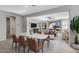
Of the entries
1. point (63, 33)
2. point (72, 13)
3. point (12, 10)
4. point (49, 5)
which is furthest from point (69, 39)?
point (12, 10)

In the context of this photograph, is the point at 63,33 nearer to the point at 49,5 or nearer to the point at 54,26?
the point at 54,26

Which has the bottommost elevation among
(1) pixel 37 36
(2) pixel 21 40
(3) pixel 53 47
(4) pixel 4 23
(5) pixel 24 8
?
(3) pixel 53 47

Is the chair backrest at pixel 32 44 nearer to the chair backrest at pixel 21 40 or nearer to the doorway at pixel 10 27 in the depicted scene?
the chair backrest at pixel 21 40

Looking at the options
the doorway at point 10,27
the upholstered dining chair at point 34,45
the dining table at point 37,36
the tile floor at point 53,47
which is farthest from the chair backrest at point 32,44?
the doorway at point 10,27

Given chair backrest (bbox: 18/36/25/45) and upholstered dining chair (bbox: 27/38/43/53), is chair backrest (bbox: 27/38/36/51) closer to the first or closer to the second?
upholstered dining chair (bbox: 27/38/43/53)

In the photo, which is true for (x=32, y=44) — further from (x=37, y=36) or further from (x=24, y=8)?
(x=24, y=8)

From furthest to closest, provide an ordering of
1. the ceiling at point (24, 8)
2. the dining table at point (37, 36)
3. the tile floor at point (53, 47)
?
the dining table at point (37, 36) < the tile floor at point (53, 47) < the ceiling at point (24, 8)

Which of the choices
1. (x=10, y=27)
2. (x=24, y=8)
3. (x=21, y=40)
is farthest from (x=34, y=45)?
(x=24, y=8)

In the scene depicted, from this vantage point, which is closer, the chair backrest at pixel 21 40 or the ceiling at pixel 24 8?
the ceiling at pixel 24 8

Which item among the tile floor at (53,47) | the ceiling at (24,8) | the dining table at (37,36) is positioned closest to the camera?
the ceiling at (24,8)

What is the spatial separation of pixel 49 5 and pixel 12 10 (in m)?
0.94

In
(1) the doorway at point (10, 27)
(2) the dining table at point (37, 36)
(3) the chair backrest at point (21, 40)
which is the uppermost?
(1) the doorway at point (10, 27)
